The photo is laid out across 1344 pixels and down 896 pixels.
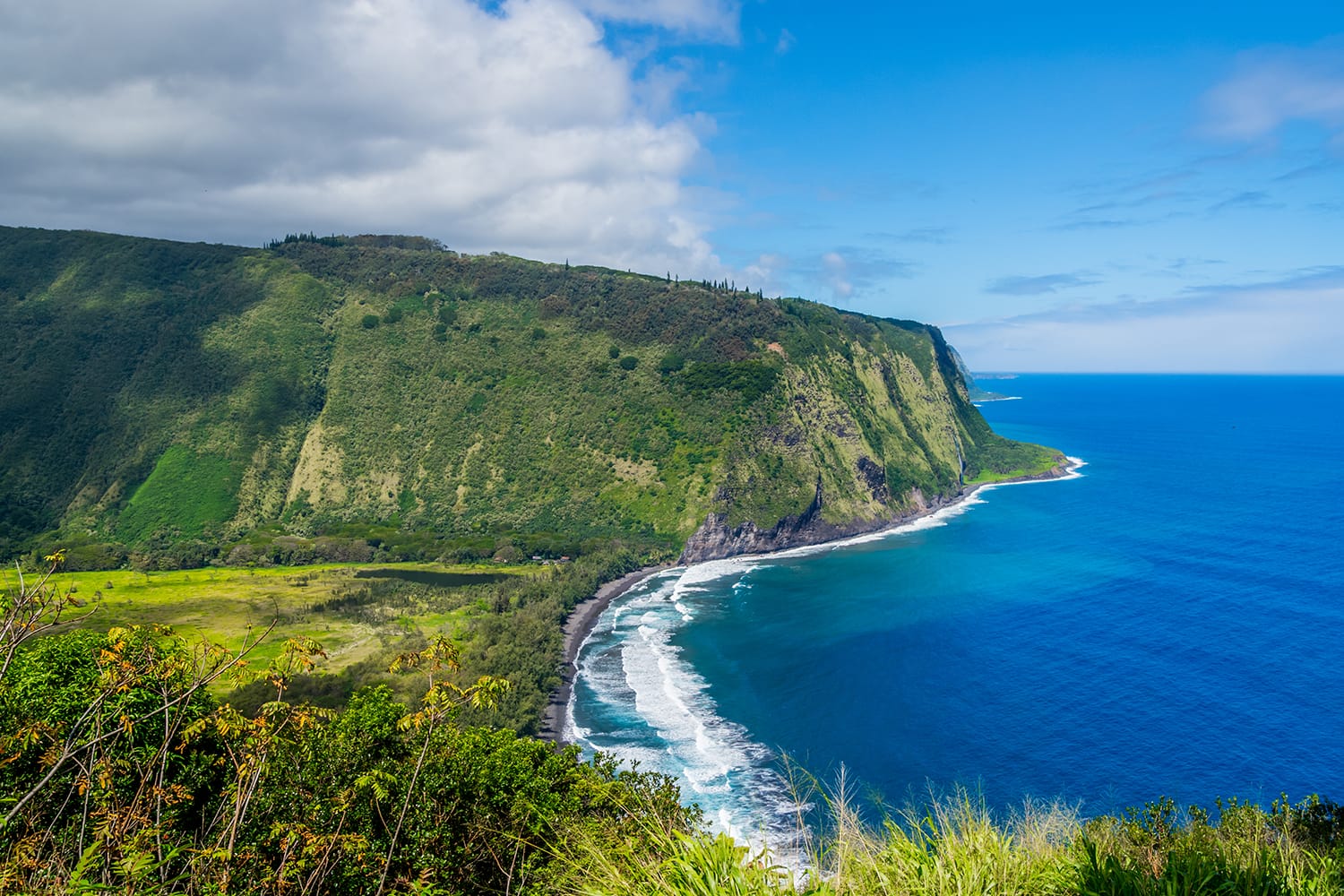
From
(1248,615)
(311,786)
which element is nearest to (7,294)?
(311,786)

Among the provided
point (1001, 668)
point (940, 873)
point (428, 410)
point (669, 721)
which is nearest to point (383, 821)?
point (940, 873)

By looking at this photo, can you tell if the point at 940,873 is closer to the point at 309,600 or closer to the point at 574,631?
the point at 574,631

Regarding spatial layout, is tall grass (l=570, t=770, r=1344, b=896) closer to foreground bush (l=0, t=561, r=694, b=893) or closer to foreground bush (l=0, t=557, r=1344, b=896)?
foreground bush (l=0, t=557, r=1344, b=896)

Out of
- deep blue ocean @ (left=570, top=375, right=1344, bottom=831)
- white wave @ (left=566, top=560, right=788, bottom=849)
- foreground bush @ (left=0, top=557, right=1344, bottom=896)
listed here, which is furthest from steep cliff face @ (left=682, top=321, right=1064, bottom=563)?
foreground bush @ (left=0, top=557, right=1344, bottom=896)

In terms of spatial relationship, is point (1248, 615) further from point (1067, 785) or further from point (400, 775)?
point (400, 775)

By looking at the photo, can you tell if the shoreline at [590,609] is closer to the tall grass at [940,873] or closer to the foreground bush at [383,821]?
the foreground bush at [383,821]

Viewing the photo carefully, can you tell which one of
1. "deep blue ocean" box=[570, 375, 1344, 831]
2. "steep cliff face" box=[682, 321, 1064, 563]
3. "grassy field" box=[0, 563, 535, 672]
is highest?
"steep cliff face" box=[682, 321, 1064, 563]

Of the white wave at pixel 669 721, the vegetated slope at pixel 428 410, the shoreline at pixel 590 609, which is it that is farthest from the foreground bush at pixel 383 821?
the vegetated slope at pixel 428 410

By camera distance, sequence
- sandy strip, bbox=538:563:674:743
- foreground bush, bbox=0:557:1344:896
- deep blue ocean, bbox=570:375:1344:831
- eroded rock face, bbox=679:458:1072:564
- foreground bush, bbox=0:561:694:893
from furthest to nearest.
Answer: eroded rock face, bbox=679:458:1072:564 → sandy strip, bbox=538:563:674:743 → deep blue ocean, bbox=570:375:1344:831 → foreground bush, bbox=0:561:694:893 → foreground bush, bbox=0:557:1344:896
